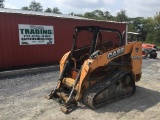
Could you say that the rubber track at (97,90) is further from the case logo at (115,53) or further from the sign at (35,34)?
the sign at (35,34)

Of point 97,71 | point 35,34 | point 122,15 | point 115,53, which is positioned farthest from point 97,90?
point 122,15

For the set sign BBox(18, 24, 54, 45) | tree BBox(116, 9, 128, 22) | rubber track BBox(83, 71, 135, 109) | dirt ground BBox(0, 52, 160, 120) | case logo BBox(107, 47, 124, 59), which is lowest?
dirt ground BBox(0, 52, 160, 120)

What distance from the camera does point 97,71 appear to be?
636 centimetres

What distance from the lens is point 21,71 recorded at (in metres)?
10.5

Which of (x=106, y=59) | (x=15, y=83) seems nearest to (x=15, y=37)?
(x=15, y=83)

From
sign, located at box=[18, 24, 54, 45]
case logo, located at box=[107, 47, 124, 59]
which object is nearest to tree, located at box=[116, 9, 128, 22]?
sign, located at box=[18, 24, 54, 45]

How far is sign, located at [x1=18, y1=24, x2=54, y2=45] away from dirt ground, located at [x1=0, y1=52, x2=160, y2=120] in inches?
159

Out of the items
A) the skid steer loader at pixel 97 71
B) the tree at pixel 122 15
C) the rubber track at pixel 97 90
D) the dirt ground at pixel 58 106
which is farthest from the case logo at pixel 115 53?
the tree at pixel 122 15

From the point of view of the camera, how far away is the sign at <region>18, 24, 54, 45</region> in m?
11.4

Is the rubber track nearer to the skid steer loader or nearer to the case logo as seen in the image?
the skid steer loader

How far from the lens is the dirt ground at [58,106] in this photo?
5.18 metres

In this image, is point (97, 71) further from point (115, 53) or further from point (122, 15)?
point (122, 15)

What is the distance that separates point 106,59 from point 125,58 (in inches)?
47.0

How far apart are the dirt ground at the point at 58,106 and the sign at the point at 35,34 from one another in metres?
4.04
